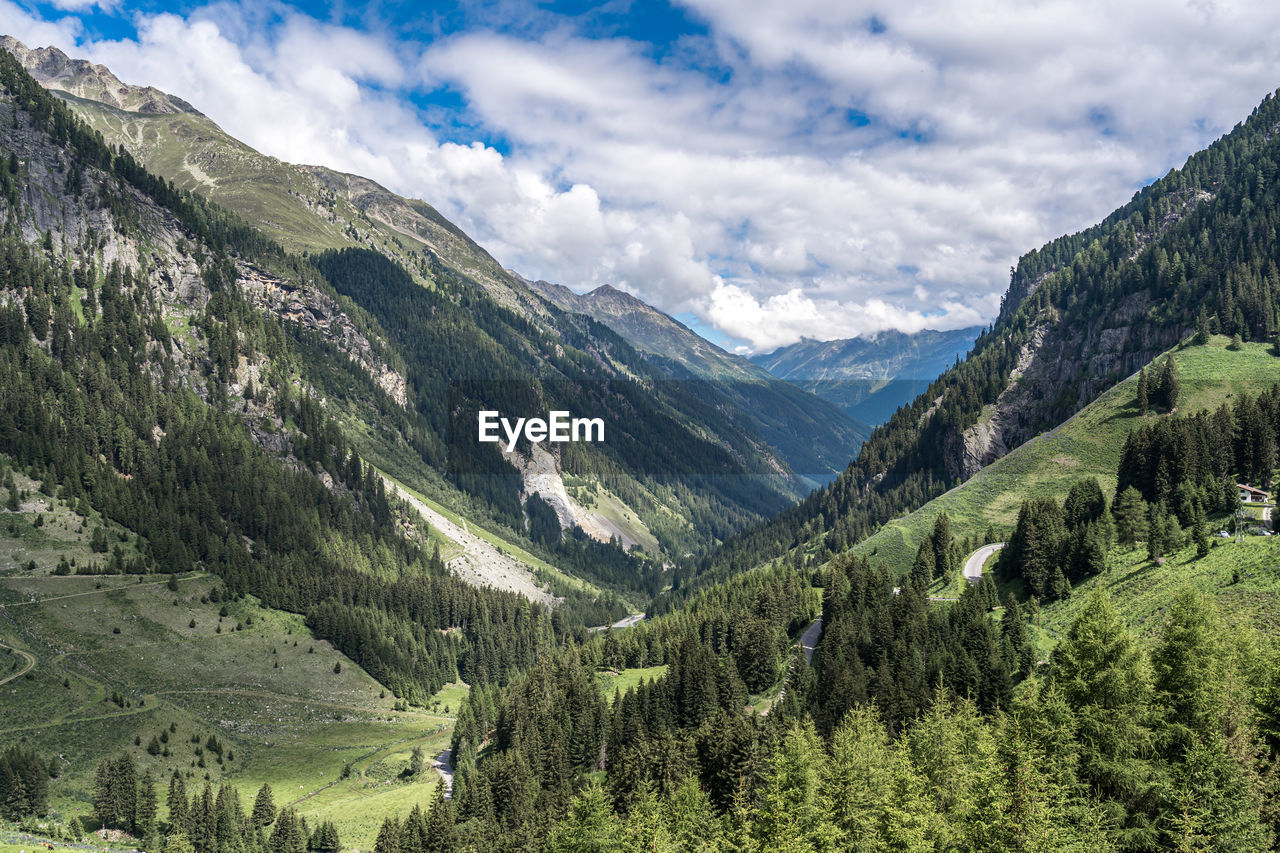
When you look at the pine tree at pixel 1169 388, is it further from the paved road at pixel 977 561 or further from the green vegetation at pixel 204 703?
the green vegetation at pixel 204 703

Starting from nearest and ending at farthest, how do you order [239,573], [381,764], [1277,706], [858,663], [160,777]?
1. [1277,706]
2. [858,663]
3. [160,777]
4. [381,764]
5. [239,573]

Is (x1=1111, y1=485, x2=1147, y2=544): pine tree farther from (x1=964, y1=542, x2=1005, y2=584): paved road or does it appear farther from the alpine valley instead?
(x1=964, y1=542, x2=1005, y2=584): paved road

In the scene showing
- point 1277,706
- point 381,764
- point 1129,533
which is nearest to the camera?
point 1277,706

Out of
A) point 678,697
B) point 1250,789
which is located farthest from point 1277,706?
point 678,697

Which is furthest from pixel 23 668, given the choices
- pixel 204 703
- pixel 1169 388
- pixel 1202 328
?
pixel 1202 328

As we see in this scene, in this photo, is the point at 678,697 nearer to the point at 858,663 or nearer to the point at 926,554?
the point at 858,663

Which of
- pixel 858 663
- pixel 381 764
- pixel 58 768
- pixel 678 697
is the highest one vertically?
pixel 858 663

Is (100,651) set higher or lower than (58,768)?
higher
